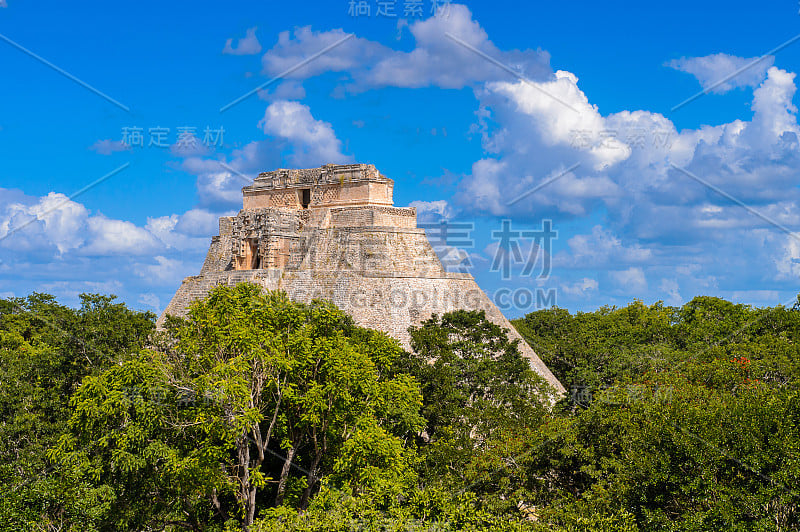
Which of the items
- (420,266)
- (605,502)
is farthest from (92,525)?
(420,266)

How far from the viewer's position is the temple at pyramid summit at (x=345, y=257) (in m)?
32.2

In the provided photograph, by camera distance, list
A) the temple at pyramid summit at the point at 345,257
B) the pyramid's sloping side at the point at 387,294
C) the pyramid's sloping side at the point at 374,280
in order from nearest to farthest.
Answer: the pyramid's sloping side at the point at 387,294
the pyramid's sloping side at the point at 374,280
the temple at pyramid summit at the point at 345,257

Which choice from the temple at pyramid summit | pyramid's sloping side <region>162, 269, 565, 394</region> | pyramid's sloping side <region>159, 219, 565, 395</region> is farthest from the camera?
the temple at pyramid summit

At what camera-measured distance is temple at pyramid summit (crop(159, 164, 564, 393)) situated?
106 ft

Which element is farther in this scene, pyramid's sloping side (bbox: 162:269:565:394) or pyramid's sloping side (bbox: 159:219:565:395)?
pyramid's sloping side (bbox: 159:219:565:395)

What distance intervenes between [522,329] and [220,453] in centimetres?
2594

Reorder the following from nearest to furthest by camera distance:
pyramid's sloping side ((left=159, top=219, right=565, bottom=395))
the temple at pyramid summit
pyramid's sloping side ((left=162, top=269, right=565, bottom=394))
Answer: pyramid's sloping side ((left=162, top=269, right=565, bottom=394)) < pyramid's sloping side ((left=159, top=219, right=565, bottom=395)) < the temple at pyramid summit

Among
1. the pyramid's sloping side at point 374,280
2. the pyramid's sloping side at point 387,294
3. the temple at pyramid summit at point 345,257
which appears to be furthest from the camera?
the temple at pyramid summit at point 345,257

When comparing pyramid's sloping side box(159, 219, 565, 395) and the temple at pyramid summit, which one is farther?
the temple at pyramid summit

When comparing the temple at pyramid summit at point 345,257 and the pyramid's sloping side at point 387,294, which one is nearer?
the pyramid's sloping side at point 387,294

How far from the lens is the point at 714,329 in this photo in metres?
40.3

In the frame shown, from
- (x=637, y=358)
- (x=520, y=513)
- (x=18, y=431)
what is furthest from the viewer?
(x=637, y=358)

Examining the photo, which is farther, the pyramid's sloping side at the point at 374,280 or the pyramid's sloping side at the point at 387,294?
the pyramid's sloping side at the point at 374,280

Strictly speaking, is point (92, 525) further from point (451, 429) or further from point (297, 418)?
point (451, 429)
